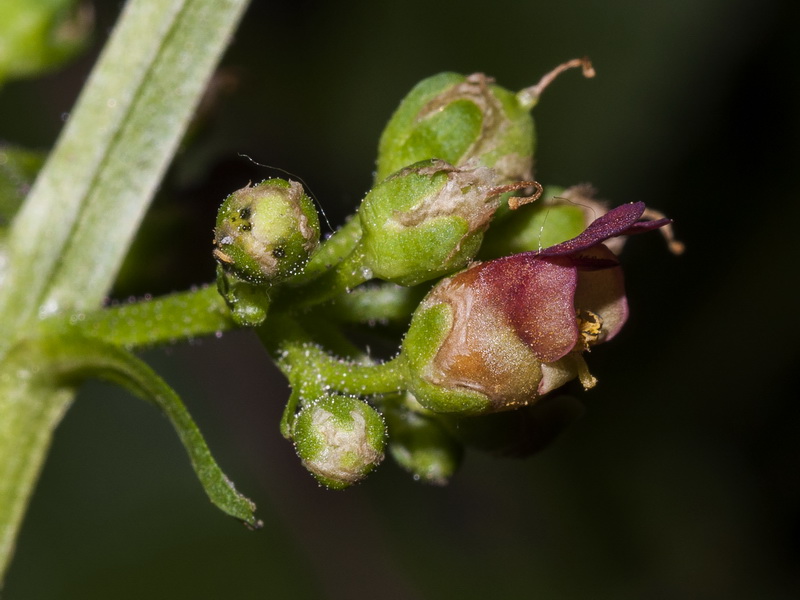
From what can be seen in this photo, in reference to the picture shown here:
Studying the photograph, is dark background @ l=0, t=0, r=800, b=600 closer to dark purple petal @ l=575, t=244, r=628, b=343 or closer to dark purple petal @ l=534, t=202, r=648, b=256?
dark purple petal @ l=575, t=244, r=628, b=343

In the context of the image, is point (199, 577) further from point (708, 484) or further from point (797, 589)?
point (797, 589)

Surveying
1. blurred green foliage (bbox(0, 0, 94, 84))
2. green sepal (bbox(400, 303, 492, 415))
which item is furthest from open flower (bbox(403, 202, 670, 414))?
blurred green foliage (bbox(0, 0, 94, 84))

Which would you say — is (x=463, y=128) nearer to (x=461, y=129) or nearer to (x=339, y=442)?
(x=461, y=129)

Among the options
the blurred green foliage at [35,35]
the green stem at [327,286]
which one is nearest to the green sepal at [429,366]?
the green stem at [327,286]

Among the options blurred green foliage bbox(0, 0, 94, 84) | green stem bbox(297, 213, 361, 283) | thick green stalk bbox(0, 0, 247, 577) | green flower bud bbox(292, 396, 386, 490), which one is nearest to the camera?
green flower bud bbox(292, 396, 386, 490)

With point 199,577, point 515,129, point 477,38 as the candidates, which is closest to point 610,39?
point 477,38

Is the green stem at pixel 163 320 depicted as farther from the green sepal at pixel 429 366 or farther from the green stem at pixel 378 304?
the green sepal at pixel 429 366

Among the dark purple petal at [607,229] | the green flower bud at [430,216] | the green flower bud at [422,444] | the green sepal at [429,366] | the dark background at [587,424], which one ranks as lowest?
the dark background at [587,424]
